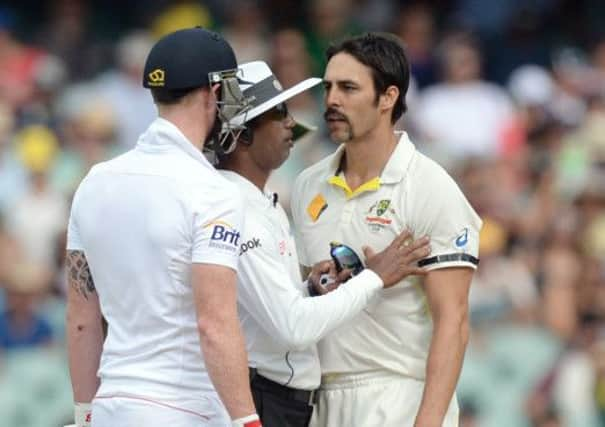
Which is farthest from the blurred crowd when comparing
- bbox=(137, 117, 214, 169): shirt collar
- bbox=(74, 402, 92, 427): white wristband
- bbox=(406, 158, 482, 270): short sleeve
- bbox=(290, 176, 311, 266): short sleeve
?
bbox=(137, 117, 214, 169): shirt collar

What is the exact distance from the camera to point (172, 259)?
4699 mm

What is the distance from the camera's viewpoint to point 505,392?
9.35 m

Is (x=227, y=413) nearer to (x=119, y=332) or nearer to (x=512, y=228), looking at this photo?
(x=119, y=332)

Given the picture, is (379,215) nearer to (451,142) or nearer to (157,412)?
(157,412)

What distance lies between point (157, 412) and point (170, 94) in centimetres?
101

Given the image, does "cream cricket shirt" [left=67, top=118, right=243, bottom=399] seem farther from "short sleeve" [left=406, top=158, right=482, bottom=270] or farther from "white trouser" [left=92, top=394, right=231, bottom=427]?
"short sleeve" [left=406, top=158, right=482, bottom=270]

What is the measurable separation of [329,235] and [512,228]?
4972mm

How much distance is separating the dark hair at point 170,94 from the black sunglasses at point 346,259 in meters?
0.92

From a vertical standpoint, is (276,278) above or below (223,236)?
below

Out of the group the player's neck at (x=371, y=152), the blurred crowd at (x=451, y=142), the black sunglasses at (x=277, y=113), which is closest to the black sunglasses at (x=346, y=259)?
the player's neck at (x=371, y=152)

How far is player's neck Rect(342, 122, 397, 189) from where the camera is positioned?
18.2 ft

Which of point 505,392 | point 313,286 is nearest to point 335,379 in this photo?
point 313,286

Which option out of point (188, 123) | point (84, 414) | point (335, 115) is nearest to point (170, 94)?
point (188, 123)

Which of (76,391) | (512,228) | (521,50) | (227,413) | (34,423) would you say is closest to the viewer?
(227,413)
